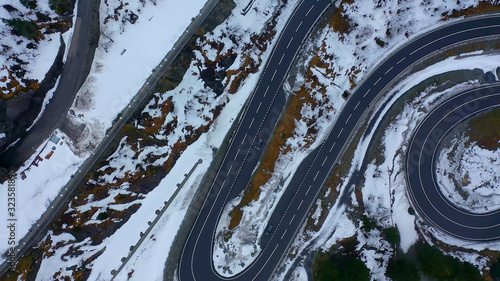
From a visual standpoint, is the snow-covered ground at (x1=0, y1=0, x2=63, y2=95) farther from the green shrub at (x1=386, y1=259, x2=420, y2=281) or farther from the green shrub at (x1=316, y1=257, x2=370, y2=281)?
the green shrub at (x1=386, y1=259, x2=420, y2=281)

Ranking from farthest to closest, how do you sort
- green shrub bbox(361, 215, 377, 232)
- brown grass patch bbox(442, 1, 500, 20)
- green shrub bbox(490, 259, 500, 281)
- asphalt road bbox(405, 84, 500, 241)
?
asphalt road bbox(405, 84, 500, 241) < brown grass patch bbox(442, 1, 500, 20) < green shrub bbox(361, 215, 377, 232) < green shrub bbox(490, 259, 500, 281)

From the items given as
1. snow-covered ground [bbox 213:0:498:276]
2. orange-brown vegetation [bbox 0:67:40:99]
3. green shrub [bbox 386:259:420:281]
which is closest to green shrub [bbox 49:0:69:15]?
orange-brown vegetation [bbox 0:67:40:99]

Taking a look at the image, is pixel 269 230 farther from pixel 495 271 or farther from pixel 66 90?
pixel 495 271

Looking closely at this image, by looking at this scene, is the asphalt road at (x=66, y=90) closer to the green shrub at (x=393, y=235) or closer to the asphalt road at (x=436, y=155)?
the green shrub at (x=393, y=235)

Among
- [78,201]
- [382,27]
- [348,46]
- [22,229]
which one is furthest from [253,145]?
[22,229]

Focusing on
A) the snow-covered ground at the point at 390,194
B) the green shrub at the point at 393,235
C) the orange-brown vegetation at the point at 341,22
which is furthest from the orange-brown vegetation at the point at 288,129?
the green shrub at the point at 393,235

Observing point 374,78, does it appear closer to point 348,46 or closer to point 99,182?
point 348,46
